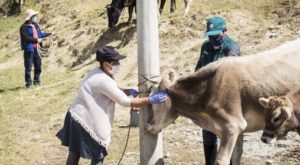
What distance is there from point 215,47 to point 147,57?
75 centimetres

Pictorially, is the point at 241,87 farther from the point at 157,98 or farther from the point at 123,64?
the point at 123,64

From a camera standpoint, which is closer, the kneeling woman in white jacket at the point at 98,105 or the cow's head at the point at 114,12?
the kneeling woman in white jacket at the point at 98,105

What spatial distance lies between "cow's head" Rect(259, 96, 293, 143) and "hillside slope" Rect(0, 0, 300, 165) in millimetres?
1638

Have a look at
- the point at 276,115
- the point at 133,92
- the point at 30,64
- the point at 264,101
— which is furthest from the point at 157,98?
the point at 30,64

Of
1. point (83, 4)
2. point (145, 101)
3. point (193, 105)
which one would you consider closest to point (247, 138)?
point (193, 105)

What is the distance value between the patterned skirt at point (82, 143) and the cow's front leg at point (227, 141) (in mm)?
1168

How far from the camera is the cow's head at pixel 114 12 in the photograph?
14.5m

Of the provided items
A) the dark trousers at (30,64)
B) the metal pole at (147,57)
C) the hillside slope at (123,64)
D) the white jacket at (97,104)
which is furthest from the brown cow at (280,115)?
the dark trousers at (30,64)

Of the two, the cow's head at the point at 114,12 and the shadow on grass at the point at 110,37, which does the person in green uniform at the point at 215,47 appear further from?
the cow's head at the point at 114,12

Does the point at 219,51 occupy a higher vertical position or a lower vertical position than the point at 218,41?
lower

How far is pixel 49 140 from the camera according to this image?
873 centimetres

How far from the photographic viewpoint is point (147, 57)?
5.51m

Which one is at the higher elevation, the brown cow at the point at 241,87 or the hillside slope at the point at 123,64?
the brown cow at the point at 241,87

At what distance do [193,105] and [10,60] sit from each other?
39.6 feet
